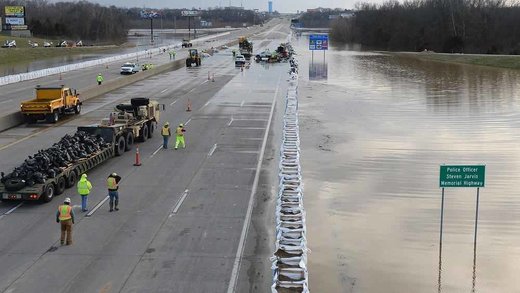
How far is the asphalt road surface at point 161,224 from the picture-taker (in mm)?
14547

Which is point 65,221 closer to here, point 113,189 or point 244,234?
point 113,189

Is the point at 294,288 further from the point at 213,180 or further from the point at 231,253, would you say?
the point at 213,180

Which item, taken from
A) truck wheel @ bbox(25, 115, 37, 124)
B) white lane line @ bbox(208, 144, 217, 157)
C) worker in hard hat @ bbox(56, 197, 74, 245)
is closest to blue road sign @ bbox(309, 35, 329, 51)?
truck wheel @ bbox(25, 115, 37, 124)

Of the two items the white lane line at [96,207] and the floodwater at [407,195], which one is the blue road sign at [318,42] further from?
the white lane line at [96,207]

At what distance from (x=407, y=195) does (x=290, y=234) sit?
7651 millimetres

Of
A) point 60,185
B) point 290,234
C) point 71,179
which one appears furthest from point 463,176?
point 71,179

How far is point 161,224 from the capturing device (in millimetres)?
18438

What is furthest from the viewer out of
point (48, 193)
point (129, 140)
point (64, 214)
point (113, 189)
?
point (129, 140)

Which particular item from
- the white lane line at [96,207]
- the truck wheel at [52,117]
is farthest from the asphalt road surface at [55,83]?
the white lane line at [96,207]

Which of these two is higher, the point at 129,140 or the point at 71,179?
the point at 129,140

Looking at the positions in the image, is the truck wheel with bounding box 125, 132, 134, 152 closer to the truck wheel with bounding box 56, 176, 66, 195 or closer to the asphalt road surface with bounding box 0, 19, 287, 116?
the truck wheel with bounding box 56, 176, 66, 195

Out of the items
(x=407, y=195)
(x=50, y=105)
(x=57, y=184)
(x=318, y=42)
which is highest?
(x=318, y=42)

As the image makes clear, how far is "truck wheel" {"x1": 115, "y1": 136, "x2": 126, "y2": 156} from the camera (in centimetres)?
2761

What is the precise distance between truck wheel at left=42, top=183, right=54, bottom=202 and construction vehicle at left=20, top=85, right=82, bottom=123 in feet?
55.8
